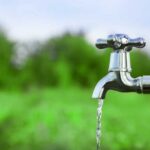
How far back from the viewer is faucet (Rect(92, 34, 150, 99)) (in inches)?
41.1

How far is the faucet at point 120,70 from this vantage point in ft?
3.42

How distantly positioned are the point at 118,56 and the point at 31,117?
10.1 ft

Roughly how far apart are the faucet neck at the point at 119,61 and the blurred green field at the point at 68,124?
169 centimetres

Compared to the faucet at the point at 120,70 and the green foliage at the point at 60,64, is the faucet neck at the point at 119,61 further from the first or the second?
the green foliage at the point at 60,64

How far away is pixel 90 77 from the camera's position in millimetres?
8656

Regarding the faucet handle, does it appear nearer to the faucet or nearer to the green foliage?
the faucet

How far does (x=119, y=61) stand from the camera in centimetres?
105

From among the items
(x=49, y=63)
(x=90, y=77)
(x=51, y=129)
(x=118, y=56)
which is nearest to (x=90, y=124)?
(x=51, y=129)

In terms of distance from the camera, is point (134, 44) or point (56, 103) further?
point (56, 103)

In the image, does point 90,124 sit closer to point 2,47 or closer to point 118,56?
point 118,56

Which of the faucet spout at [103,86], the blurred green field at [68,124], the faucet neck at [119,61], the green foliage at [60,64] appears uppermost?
the green foliage at [60,64]

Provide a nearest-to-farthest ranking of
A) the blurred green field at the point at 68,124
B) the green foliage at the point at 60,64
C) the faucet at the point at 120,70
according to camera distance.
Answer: the faucet at the point at 120,70
the blurred green field at the point at 68,124
the green foliage at the point at 60,64

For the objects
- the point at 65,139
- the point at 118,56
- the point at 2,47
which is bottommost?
the point at 65,139

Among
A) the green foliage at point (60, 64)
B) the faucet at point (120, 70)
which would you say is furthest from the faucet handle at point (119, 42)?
the green foliage at point (60, 64)
